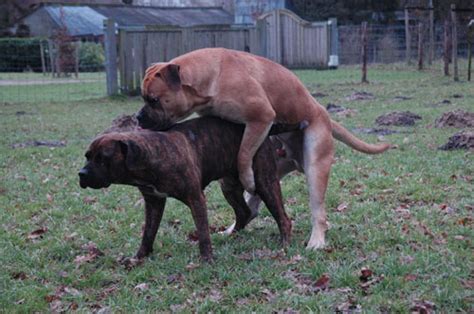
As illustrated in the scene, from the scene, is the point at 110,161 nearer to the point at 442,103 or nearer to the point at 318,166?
the point at 318,166

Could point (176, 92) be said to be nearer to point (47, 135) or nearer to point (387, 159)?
point (387, 159)

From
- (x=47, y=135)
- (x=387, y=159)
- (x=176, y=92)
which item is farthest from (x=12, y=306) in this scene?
(x=47, y=135)

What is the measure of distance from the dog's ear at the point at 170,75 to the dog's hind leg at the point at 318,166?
4.51 ft

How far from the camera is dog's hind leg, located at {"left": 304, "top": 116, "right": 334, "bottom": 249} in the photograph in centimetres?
604

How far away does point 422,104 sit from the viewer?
15812 mm

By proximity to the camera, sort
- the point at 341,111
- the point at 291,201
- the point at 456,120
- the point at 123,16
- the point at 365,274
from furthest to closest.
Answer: the point at 123,16 < the point at 341,111 < the point at 456,120 < the point at 291,201 < the point at 365,274

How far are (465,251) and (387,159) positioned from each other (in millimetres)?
4132

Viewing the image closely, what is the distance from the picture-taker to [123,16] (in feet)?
177

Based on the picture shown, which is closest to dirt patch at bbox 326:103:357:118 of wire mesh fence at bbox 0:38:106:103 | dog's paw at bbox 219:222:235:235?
dog's paw at bbox 219:222:235:235

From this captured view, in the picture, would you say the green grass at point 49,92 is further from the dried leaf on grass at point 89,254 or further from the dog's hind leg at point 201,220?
the dog's hind leg at point 201,220

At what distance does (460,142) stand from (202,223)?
559 cm

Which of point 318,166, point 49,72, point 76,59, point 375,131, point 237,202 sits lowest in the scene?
point 49,72

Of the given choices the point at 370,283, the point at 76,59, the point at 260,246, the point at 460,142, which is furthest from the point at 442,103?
the point at 76,59

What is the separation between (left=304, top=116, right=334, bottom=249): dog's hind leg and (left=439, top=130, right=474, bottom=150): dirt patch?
425 centimetres
